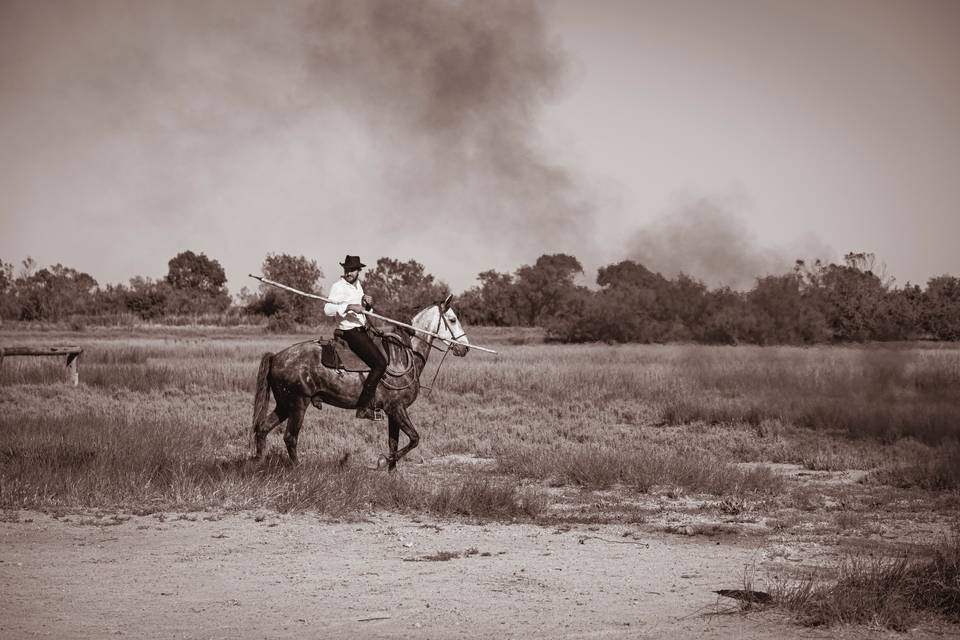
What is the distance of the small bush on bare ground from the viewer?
697cm

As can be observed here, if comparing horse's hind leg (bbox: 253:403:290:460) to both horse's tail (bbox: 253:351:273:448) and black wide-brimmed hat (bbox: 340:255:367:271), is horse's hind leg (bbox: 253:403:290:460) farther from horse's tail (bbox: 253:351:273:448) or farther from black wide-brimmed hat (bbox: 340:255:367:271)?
black wide-brimmed hat (bbox: 340:255:367:271)

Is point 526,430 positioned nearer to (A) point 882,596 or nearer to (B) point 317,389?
(B) point 317,389

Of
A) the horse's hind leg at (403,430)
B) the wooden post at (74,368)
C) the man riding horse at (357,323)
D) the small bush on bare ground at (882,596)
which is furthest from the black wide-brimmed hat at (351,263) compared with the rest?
the wooden post at (74,368)

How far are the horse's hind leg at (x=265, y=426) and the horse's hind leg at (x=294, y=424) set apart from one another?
185mm

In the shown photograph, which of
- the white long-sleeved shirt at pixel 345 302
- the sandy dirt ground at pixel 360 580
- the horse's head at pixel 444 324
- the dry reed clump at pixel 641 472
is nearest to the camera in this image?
the sandy dirt ground at pixel 360 580

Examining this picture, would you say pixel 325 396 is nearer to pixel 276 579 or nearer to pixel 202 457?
pixel 202 457

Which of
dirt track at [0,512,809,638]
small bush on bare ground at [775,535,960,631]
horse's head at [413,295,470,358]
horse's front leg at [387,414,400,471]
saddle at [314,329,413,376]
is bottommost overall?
dirt track at [0,512,809,638]

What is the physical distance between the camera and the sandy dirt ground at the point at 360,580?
6.81 m

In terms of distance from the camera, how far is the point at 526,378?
1112 inches

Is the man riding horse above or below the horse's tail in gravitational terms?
above

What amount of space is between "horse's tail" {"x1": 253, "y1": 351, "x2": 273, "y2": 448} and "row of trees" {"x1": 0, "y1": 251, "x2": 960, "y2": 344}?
2554 mm

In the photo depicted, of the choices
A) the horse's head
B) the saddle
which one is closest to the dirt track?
the saddle

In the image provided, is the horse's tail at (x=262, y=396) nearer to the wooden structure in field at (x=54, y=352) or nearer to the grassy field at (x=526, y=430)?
the grassy field at (x=526, y=430)

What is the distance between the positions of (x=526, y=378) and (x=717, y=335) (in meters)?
7.22
